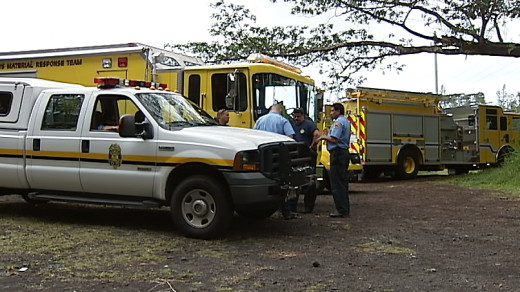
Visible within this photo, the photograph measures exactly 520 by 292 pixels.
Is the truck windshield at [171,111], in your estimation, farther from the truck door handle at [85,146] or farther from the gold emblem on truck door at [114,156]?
the truck door handle at [85,146]

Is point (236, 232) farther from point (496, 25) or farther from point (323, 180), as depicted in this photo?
point (496, 25)

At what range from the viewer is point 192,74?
1037cm

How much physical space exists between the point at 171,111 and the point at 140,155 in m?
0.79

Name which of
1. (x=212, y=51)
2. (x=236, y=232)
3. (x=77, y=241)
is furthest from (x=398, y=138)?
(x=77, y=241)

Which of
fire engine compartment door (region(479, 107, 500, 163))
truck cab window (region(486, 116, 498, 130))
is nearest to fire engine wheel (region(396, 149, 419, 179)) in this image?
fire engine compartment door (region(479, 107, 500, 163))

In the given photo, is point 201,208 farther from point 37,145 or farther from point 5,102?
point 5,102

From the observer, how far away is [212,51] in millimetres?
17844

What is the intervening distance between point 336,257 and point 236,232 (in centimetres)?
175

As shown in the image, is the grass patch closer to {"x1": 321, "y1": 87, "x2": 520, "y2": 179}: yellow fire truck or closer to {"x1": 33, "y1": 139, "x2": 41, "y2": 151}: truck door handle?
{"x1": 321, "y1": 87, "x2": 520, "y2": 179}: yellow fire truck

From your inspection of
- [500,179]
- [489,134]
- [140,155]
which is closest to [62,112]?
[140,155]

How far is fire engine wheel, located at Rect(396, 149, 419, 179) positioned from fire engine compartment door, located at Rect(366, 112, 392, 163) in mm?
522

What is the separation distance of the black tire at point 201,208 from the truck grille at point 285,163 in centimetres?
62

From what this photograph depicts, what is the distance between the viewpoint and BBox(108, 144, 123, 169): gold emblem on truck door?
23.4 feet

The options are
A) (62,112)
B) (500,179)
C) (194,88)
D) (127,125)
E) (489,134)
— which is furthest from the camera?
(489,134)
